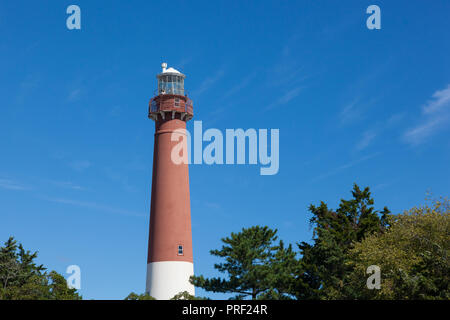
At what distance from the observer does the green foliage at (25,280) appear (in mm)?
56375

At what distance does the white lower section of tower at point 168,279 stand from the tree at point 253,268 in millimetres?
8636

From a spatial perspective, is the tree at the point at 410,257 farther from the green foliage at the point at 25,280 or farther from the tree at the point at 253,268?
the green foliage at the point at 25,280

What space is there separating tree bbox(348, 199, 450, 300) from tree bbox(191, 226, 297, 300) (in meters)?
5.95

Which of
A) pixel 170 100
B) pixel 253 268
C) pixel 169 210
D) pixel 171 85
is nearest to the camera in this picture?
pixel 253 268

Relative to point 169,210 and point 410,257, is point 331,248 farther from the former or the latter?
point 169,210

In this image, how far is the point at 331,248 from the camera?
177 ft

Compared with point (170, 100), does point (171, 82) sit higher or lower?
higher

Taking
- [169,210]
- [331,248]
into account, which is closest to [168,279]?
[169,210]

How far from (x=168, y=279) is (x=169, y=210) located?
6.95 m

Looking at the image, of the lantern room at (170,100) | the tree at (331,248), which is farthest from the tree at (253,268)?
the lantern room at (170,100)

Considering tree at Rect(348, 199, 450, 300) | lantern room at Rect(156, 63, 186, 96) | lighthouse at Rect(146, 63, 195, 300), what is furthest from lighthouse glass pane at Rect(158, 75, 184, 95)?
tree at Rect(348, 199, 450, 300)

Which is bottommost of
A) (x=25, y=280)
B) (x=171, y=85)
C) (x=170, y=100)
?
(x=25, y=280)

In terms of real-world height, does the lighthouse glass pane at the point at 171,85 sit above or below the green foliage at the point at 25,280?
above
